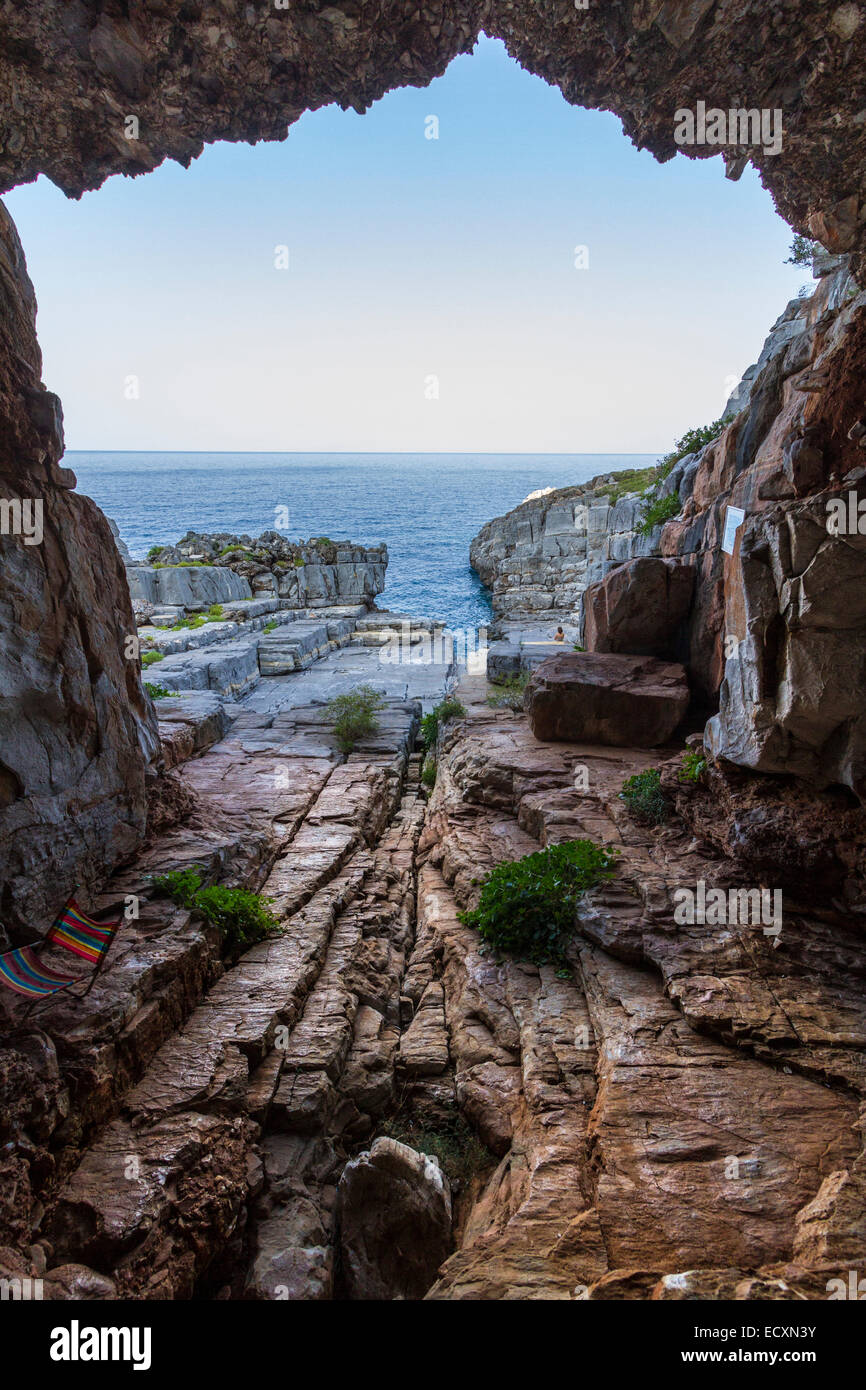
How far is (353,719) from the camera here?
14.9 metres

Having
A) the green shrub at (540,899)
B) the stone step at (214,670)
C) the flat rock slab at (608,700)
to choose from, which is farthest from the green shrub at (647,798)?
the stone step at (214,670)

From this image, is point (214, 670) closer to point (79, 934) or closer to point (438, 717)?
point (438, 717)

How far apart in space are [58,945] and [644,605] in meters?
11.0

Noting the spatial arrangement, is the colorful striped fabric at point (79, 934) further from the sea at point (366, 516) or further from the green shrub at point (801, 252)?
the sea at point (366, 516)

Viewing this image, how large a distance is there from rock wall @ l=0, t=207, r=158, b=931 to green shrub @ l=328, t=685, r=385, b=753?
6.80 m

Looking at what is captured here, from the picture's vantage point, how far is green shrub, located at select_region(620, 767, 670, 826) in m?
9.14

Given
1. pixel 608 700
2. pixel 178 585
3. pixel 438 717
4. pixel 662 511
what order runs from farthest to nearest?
1. pixel 178 585
2. pixel 438 717
3. pixel 662 511
4. pixel 608 700

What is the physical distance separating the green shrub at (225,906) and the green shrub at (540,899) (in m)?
2.77

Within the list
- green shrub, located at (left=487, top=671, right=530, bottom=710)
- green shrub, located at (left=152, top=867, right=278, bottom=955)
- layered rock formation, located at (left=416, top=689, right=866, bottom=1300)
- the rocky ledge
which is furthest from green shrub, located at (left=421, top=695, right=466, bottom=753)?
green shrub, located at (left=152, top=867, right=278, bottom=955)

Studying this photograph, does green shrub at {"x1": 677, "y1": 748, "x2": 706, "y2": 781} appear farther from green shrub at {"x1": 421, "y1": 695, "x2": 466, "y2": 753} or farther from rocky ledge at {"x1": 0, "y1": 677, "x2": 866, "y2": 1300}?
green shrub at {"x1": 421, "y1": 695, "x2": 466, "y2": 753}

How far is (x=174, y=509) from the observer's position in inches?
4641

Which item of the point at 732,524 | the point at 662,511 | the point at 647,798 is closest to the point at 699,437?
the point at 662,511

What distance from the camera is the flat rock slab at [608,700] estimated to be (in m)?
11.5
